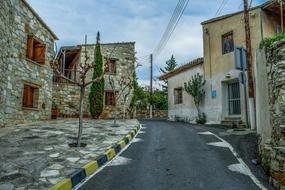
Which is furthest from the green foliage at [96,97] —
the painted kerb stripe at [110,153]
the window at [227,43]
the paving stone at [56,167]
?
the paving stone at [56,167]

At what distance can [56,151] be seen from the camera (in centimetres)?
701

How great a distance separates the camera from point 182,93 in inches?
790

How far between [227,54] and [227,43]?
2.54 feet

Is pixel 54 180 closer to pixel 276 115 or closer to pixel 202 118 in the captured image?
pixel 276 115

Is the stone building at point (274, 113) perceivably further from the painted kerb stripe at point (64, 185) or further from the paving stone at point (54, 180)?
the paving stone at point (54, 180)

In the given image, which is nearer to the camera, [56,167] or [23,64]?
[56,167]

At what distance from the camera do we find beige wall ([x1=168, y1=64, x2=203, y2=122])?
18.5 meters

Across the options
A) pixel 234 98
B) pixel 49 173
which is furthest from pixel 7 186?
pixel 234 98

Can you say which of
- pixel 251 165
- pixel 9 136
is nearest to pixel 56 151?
pixel 9 136

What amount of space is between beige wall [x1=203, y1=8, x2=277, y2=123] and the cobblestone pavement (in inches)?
330

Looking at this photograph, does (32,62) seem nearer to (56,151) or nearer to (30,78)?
(30,78)

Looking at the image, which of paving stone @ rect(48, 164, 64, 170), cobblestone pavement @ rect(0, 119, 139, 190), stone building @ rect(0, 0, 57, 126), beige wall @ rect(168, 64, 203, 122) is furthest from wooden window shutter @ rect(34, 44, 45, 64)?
paving stone @ rect(48, 164, 64, 170)

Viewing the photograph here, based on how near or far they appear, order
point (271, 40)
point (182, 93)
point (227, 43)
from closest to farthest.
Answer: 1. point (271, 40)
2. point (227, 43)
3. point (182, 93)

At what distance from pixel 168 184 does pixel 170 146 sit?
3.64 meters
